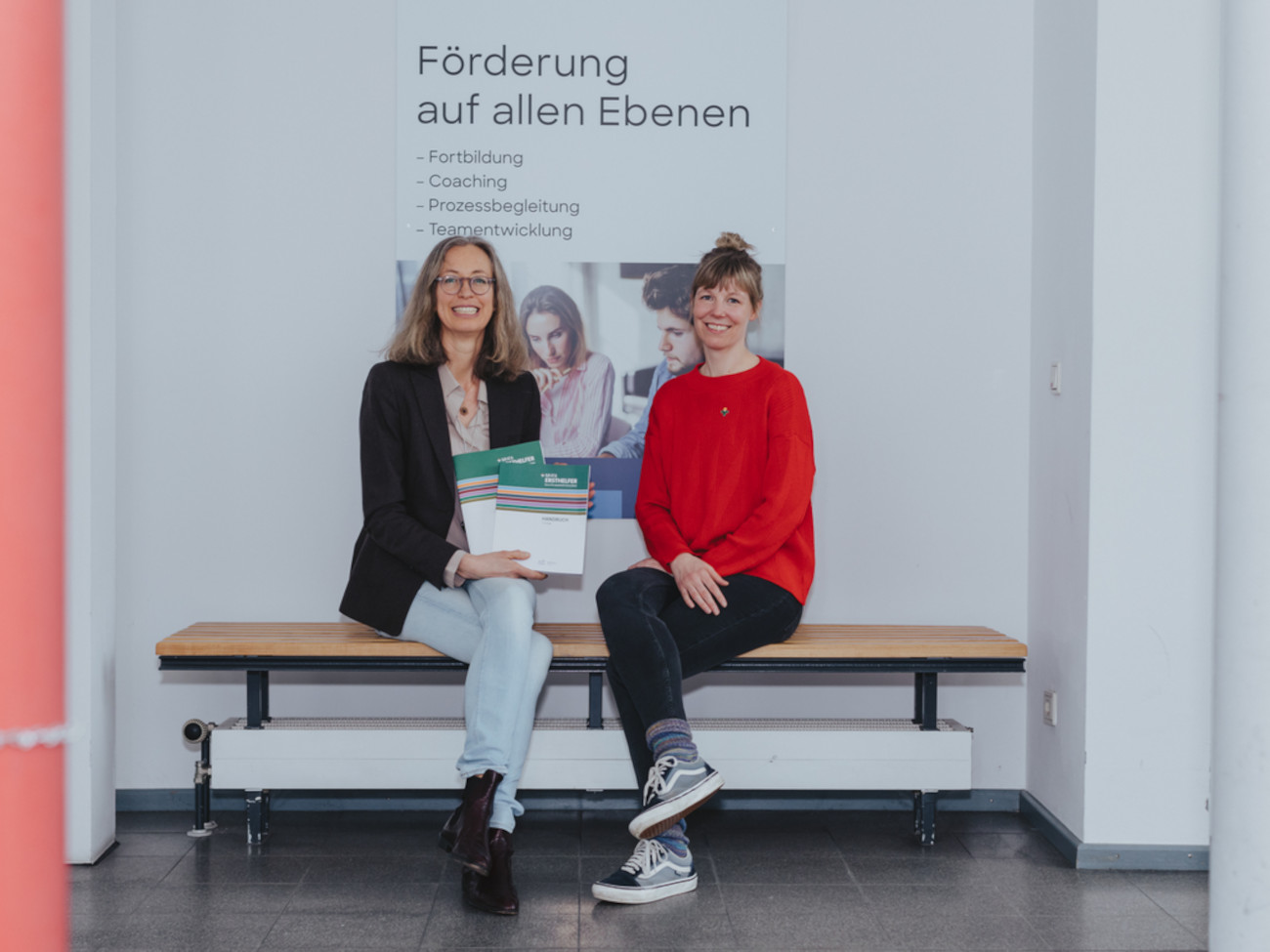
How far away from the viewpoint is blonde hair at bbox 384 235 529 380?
314cm

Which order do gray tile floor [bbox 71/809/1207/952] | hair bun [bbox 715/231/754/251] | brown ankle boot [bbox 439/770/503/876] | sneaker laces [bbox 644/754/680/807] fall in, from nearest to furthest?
gray tile floor [bbox 71/809/1207/952]
brown ankle boot [bbox 439/770/503/876]
sneaker laces [bbox 644/754/680/807]
hair bun [bbox 715/231/754/251]

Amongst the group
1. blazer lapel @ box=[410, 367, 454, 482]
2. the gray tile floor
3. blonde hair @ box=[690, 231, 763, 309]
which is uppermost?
blonde hair @ box=[690, 231, 763, 309]

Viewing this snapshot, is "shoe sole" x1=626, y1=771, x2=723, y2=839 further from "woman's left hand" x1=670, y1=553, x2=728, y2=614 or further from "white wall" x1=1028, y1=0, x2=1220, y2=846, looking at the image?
"white wall" x1=1028, y1=0, x2=1220, y2=846

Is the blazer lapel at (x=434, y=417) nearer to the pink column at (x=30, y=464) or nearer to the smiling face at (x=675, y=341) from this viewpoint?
the smiling face at (x=675, y=341)

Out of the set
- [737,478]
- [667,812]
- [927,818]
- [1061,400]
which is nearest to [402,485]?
[737,478]

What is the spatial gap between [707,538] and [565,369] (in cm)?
76

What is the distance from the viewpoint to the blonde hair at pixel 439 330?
3139 mm

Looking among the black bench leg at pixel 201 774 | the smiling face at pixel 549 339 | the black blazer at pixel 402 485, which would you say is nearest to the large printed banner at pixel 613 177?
the smiling face at pixel 549 339

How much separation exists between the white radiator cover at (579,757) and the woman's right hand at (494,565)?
0.49 meters

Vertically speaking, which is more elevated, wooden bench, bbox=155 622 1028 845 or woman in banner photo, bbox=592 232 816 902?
woman in banner photo, bbox=592 232 816 902

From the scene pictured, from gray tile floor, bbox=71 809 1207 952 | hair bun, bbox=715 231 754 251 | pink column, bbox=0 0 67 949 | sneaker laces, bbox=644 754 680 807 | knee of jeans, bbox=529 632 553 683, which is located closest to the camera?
pink column, bbox=0 0 67 949

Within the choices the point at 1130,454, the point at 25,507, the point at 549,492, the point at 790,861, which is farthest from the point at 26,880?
the point at 1130,454

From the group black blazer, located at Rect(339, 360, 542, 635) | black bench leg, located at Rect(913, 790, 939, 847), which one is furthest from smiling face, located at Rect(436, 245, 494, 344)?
black bench leg, located at Rect(913, 790, 939, 847)

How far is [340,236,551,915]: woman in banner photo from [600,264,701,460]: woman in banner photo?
0.39 meters
